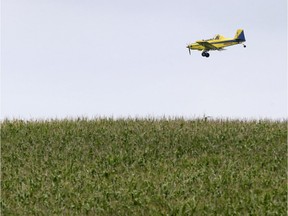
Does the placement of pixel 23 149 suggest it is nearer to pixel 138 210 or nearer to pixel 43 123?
pixel 43 123

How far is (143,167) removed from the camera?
53.3 ft

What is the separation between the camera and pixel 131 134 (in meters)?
19.0

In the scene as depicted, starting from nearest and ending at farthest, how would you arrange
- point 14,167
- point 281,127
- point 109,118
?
1. point 14,167
2. point 281,127
3. point 109,118

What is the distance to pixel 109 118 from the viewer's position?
21.3 m

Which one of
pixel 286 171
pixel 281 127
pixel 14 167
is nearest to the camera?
pixel 286 171

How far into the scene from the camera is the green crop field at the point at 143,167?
12.9 metres

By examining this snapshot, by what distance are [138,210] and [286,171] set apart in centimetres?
490

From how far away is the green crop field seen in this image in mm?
12938

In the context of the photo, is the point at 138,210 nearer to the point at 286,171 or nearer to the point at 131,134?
the point at 286,171

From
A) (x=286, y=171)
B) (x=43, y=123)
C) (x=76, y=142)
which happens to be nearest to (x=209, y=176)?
(x=286, y=171)

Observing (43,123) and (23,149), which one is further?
(43,123)

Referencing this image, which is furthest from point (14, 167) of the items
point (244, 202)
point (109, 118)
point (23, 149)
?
point (244, 202)

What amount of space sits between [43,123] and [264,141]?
8.00 meters

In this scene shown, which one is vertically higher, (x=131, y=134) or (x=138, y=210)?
(x=131, y=134)
